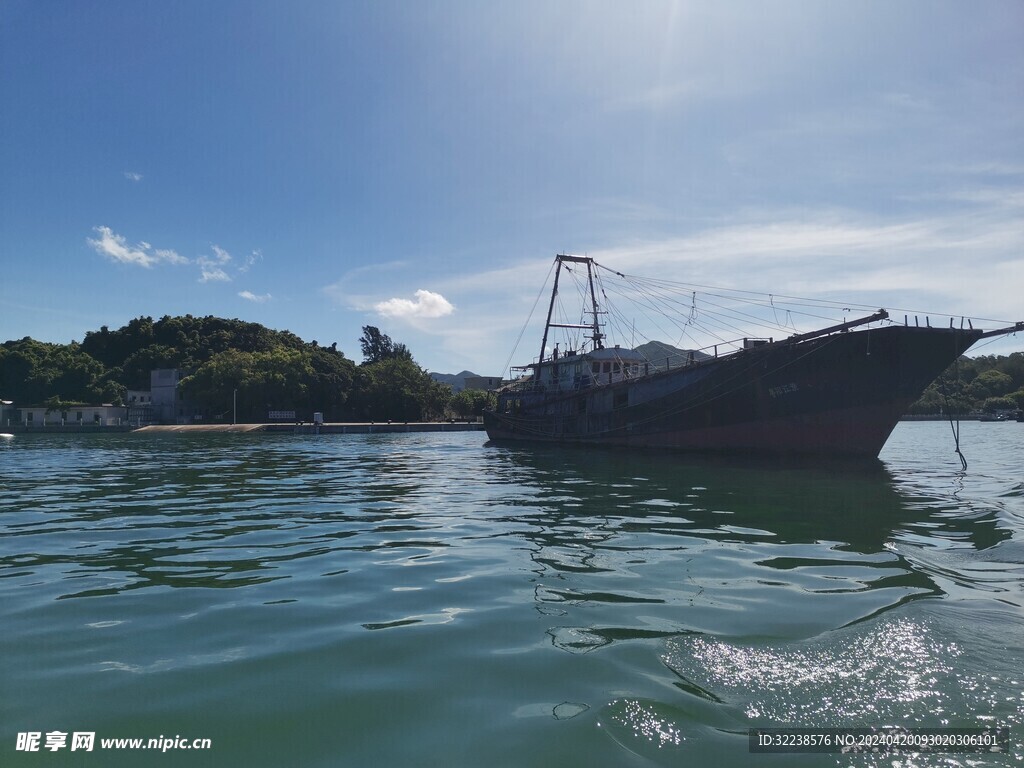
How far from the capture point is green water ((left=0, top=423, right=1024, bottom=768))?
3.65m

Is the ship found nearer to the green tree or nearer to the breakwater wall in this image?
the breakwater wall

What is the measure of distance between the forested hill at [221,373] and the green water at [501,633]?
72.1 m

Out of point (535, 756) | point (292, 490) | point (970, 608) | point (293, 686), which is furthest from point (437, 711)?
point (292, 490)

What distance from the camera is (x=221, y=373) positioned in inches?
3098

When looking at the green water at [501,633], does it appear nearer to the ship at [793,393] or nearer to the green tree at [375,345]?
the ship at [793,393]

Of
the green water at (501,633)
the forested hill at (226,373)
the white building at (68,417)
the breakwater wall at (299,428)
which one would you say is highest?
the forested hill at (226,373)

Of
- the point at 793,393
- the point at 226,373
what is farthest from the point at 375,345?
the point at 793,393

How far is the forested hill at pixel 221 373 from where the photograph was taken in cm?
8019

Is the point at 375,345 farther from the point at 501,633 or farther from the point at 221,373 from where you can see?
the point at 501,633

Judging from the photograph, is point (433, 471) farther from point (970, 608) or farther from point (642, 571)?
point (970, 608)

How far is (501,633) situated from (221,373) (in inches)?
3232

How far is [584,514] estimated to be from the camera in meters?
12.2

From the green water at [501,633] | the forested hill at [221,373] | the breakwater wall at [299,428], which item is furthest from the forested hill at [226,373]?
the green water at [501,633]

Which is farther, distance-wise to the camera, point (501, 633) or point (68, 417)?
point (68, 417)
